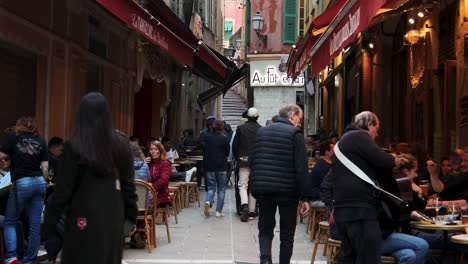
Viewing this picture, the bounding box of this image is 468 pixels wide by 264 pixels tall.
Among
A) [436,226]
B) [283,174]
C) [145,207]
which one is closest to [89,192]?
[283,174]

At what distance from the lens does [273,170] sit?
23.7ft

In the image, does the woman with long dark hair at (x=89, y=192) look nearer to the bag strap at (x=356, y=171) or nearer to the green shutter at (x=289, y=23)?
the bag strap at (x=356, y=171)

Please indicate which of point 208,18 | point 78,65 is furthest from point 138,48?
Answer: point 208,18

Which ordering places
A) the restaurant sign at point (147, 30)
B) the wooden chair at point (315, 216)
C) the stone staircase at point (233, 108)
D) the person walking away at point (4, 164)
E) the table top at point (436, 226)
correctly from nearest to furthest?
the table top at point (436, 226), the person walking away at point (4, 164), the restaurant sign at point (147, 30), the wooden chair at point (315, 216), the stone staircase at point (233, 108)

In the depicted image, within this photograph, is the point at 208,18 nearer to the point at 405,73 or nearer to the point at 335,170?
the point at 405,73

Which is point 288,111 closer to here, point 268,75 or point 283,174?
point 283,174

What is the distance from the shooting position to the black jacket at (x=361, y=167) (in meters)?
5.74

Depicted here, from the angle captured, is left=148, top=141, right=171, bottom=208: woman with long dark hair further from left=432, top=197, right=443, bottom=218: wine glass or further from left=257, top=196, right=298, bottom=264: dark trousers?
left=432, top=197, right=443, bottom=218: wine glass

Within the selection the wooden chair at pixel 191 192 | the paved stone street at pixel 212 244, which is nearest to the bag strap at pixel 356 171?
the paved stone street at pixel 212 244

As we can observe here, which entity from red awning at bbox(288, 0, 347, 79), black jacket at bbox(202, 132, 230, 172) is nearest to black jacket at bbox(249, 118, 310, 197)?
red awning at bbox(288, 0, 347, 79)

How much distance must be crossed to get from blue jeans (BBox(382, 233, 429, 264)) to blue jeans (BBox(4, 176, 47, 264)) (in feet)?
12.1

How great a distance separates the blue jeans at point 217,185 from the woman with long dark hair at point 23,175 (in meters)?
5.24

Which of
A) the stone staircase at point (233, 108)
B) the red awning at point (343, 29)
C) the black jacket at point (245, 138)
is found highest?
the stone staircase at point (233, 108)

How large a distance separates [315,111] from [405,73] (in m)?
15.2
